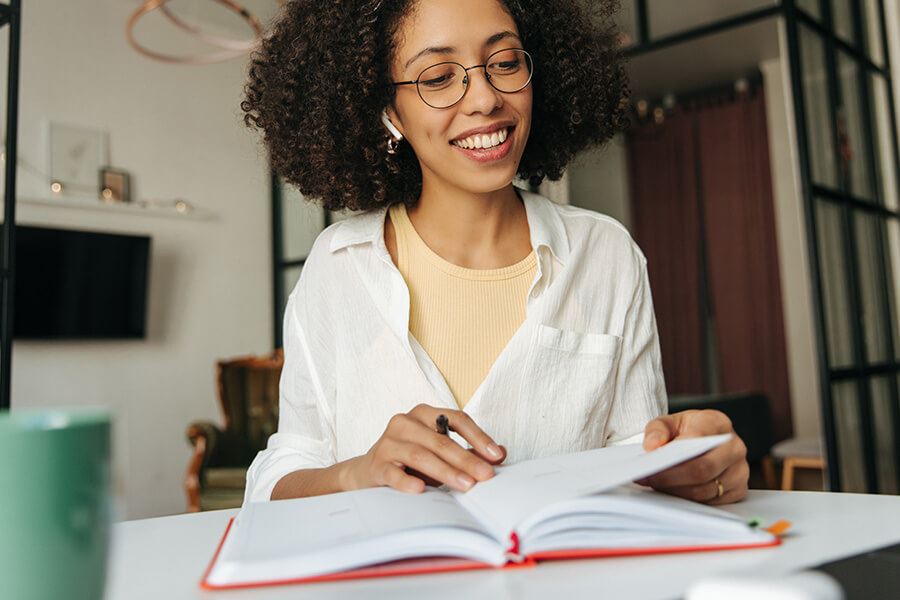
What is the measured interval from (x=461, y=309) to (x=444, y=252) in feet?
0.36

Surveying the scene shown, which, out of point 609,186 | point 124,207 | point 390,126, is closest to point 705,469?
point 390,126

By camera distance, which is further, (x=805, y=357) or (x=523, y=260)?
(x=805, y=357)

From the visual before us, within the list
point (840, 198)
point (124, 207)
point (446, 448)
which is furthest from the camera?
point (124, 207)

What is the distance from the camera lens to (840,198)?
3.68 m

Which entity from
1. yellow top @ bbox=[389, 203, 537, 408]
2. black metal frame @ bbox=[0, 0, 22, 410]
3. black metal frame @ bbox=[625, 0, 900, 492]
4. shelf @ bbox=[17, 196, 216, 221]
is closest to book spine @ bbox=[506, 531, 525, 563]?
yellow top @ bbox=[389, 203, 537, 408]

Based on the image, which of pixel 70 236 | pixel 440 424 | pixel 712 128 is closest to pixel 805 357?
pixel 712 128

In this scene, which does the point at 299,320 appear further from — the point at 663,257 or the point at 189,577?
the point at 663,257

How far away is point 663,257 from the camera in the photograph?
7.35 meters

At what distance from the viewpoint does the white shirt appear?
3.91ft

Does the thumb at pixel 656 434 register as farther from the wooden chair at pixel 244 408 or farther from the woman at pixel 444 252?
the wooden chair at pixel 244 408

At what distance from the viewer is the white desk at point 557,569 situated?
52 centimetres

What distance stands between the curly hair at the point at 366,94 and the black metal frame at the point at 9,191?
1134 millimetres

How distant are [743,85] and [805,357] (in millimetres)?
2272

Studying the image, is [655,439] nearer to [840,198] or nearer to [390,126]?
[390,126]
